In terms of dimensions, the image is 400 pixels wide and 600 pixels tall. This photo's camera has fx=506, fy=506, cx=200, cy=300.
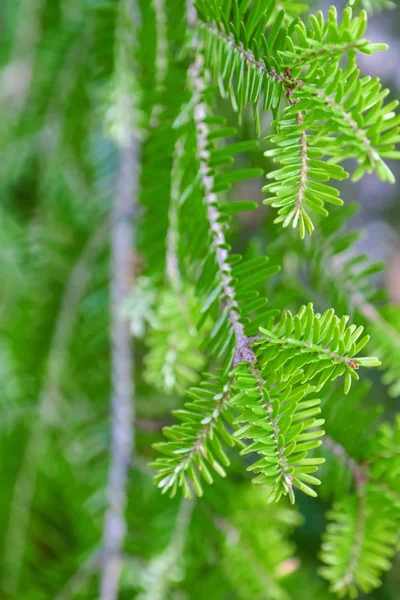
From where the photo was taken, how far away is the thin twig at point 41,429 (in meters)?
0.69

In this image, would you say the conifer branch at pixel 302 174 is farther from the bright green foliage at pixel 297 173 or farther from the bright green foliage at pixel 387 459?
the bright green foliage at pixel 387 459

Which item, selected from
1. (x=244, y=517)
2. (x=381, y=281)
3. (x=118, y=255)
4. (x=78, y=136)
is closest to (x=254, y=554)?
(x=244, y=517)

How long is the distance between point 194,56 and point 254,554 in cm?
47

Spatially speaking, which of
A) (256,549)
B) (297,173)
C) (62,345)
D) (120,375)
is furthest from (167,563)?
(297,173)

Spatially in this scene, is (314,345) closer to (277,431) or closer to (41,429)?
(277,431)

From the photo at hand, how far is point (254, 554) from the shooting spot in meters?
0.52

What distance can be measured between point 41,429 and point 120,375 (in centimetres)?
17

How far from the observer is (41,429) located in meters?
0.71

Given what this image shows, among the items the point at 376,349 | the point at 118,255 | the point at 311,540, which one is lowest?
the point at 311,540

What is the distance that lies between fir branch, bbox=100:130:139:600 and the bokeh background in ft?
0.07

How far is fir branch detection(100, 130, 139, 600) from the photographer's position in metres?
0.58

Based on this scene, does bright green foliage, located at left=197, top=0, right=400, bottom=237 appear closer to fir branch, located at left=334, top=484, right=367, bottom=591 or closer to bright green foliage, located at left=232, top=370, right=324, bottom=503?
bright green foliage, located at left=232, top=370, right=324, bottom=503

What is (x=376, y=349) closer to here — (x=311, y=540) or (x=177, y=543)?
(x=177, y=543)

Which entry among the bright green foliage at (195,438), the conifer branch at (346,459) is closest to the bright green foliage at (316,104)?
the bright green foliage at (195,438)
